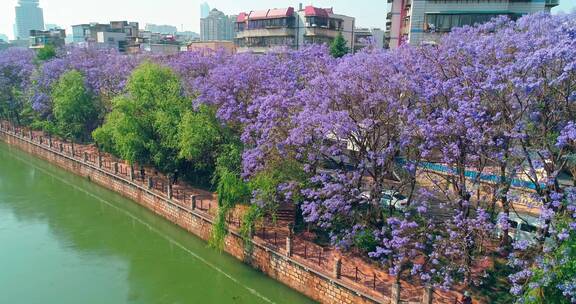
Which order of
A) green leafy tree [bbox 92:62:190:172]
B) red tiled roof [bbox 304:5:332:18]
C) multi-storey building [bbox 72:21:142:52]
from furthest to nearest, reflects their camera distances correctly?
multi-storey building [bbox 72:21:142:52] < red tiled roof [bbox 304:5:332:18] < green leafy tree [bbox 92:62:190:172]

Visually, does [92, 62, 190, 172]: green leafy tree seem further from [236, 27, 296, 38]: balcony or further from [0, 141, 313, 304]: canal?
[236, 27, 296, 38]: balcony

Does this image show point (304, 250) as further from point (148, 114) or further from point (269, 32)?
point (269, 32)

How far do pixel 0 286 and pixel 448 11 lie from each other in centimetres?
3044

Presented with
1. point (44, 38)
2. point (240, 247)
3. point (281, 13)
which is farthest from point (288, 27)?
point (44, 38)

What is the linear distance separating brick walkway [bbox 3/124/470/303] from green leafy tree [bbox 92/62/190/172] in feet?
5.20

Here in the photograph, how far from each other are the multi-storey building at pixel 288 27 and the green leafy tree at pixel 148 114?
73.8 feet

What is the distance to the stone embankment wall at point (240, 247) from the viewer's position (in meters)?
15.4

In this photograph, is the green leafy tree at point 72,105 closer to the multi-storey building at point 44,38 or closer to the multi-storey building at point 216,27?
the multi-storey building at point 44,38

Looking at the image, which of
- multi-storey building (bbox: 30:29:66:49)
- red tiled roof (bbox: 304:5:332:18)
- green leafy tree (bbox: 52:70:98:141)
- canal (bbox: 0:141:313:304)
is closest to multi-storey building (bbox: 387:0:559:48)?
red tiled roof (bbox: 304:5:332:18)

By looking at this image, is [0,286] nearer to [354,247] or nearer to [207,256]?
[207,256]

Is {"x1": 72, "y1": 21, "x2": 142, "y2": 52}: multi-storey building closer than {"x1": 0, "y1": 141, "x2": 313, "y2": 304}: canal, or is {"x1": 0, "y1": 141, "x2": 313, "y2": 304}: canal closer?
{"x1": 0, "y1": 141, "x2": 313, "y2": 304}: canal

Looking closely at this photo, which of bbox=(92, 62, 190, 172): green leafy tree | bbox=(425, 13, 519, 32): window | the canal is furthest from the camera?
bbox=(425, 13, 519, 32): window

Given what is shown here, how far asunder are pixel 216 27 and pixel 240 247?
134m

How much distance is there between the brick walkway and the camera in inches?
579
